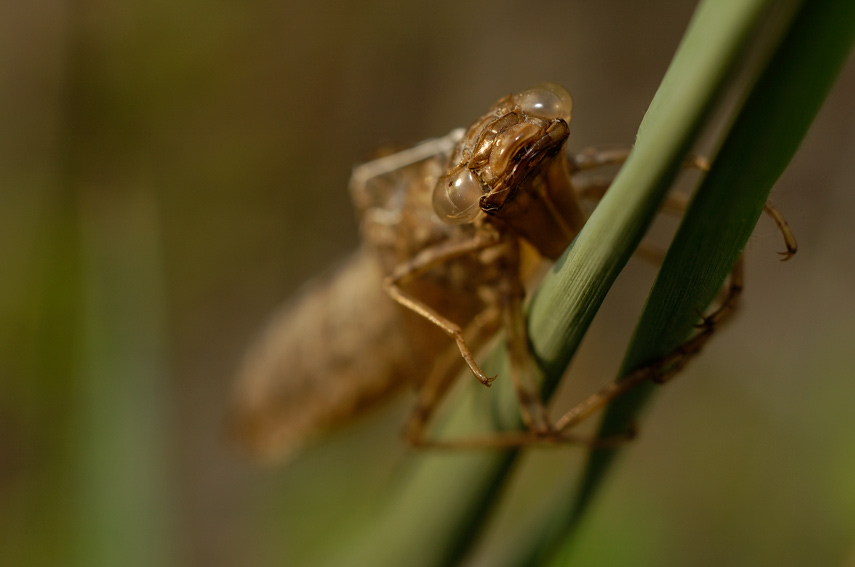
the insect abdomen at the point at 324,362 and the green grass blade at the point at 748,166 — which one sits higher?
the green grass blade at the point at 748,166

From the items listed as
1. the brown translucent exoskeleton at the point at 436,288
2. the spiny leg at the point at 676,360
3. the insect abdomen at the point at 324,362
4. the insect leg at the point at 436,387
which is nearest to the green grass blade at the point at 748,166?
the spiny leg at the point at 676,360

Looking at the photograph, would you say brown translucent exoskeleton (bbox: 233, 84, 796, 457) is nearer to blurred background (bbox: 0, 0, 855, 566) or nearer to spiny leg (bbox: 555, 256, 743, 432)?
spiny leg (bbox: 555, 256, 743, 432)

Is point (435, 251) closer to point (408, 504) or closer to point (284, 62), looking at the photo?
point (408, 504)

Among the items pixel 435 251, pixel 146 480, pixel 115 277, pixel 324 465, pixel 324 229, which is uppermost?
pixel 435 251

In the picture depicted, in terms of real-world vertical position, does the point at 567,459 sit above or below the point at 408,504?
below

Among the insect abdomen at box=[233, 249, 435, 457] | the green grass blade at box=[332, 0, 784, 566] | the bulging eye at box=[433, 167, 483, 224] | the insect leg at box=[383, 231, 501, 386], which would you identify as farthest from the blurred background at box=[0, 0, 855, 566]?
the insect leg at box=[383, 231, 501, 386]

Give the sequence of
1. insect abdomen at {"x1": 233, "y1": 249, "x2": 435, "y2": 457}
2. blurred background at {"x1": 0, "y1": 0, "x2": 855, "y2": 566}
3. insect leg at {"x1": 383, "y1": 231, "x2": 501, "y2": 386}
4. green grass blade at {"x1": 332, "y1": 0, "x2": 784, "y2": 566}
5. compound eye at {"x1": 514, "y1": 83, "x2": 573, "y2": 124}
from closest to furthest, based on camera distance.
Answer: green grass blade at {"x1": 332, "y1": 0, "x2": 784, "y2": 566}, compound eye at {"x1": 514, "y1": 83, "x2": 573, "y2": 124}, insect leg at {"x1": 383, "y1": 231, "x2": 501, "y2": 386}, blurred background at {"x1": 0, "y1": 0, "x2": 855, "y2": 566}, insect abdomen at {"x1": 233, "y1": 249, "x2": 435, "y2": 457}

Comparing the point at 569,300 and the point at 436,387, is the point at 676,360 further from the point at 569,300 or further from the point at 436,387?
the point at 436,387

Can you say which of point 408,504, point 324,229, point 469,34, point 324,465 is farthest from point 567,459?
point 469,34

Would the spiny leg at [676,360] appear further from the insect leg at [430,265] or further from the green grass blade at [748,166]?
the insect leg at [430,265]
